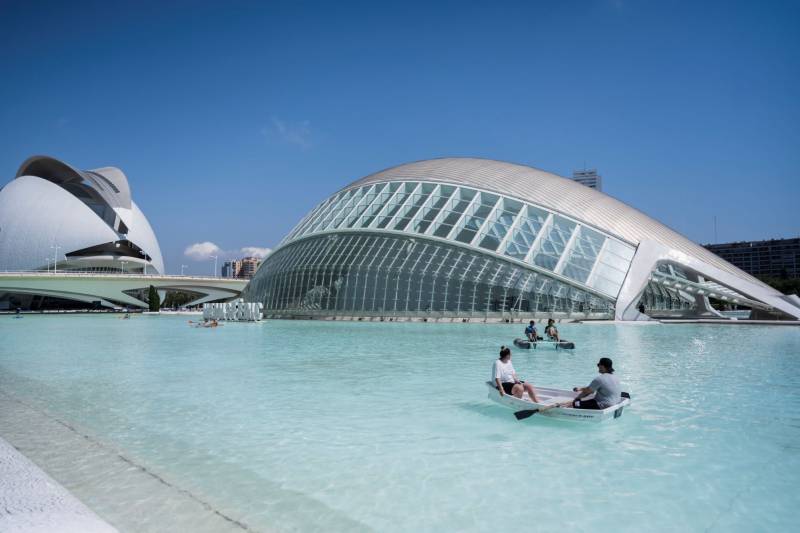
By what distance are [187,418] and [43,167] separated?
10871cm

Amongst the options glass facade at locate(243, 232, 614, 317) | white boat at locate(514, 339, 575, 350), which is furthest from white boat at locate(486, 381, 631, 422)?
glass facade at locate(243, 232, 614, 317)

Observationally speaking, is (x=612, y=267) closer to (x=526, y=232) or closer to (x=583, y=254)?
(x=583, y=254)

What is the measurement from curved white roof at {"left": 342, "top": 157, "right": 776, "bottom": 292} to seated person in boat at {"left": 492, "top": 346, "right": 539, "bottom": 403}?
3108 centimetres

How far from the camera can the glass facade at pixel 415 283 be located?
37750 mm

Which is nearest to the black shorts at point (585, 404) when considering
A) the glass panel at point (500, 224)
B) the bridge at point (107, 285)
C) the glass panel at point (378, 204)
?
the glass panel at point (500, 224)

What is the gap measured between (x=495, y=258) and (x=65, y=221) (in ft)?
264

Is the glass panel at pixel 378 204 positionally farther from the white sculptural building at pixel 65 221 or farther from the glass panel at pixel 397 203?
the white sculptural building at pixel 65 221

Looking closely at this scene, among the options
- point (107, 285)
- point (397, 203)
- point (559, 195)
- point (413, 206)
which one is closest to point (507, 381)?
point (413, 206)

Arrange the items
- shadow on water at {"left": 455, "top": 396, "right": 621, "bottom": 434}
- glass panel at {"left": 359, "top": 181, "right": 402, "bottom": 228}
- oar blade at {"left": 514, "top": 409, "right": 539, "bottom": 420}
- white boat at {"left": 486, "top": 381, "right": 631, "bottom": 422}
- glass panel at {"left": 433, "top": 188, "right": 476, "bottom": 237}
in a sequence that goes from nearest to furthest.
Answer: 1. white boat at {"left": 486, "top": 381, "right": 631, "bottom": 422}
2. shadow on water at {"left": 455, "top": 396, "right": 621, "bottom": 434}
3. oar blade at {"left": 514, "top": 409, "right": 539, "bottom": 420}
4. glass panel at {"left": 433, "top": 188, "right": 476, "bottom": 237}
5. glass panel at {"left": 359, "top": 181, "right": 402, "bottom": 228}

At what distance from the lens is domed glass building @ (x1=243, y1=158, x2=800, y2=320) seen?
37.1 meters

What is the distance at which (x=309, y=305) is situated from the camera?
4475cm

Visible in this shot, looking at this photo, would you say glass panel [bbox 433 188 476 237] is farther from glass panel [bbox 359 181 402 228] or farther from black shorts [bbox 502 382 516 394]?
black shorts [bbox 502 382 516 394]

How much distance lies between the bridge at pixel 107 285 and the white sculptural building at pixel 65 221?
7385mm

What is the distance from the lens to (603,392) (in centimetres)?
948
